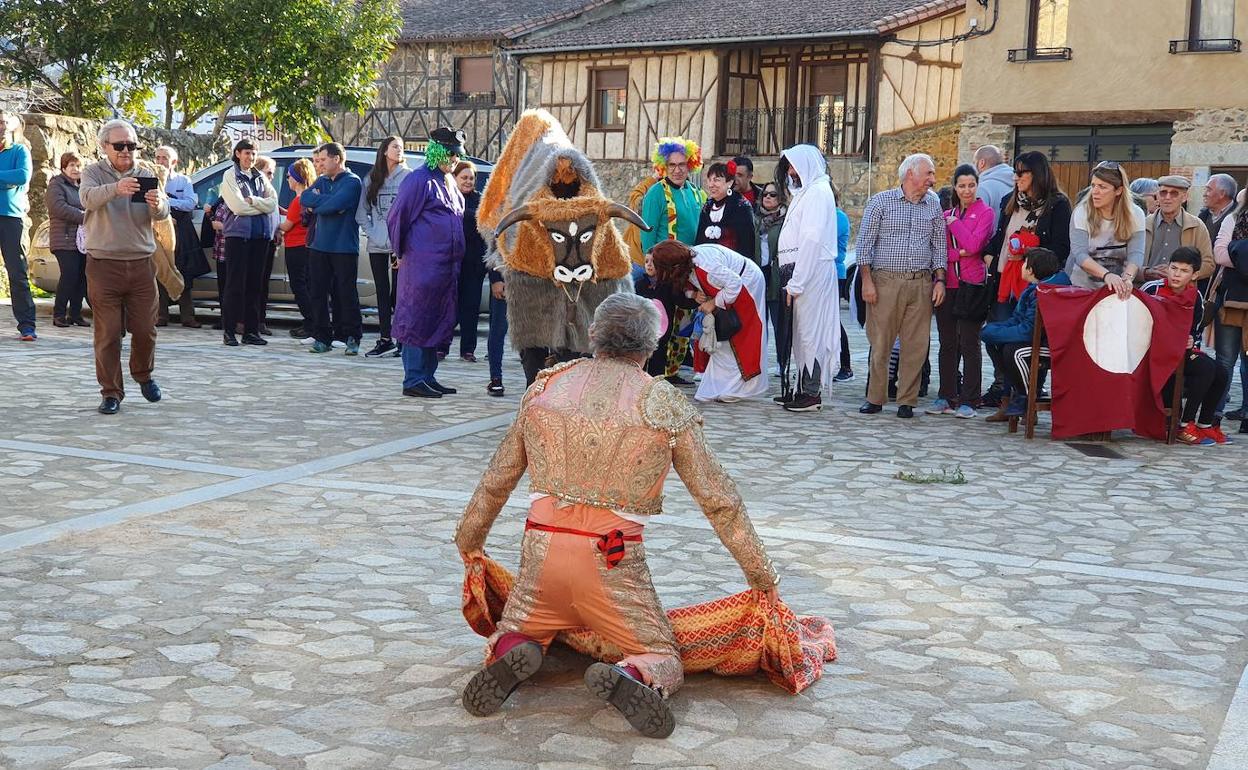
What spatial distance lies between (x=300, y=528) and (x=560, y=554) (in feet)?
7.79

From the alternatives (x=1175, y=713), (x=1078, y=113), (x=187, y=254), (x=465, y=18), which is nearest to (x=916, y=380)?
(x=1175, y=713)

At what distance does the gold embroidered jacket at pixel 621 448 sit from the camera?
4.07 metres

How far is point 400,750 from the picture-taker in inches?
148

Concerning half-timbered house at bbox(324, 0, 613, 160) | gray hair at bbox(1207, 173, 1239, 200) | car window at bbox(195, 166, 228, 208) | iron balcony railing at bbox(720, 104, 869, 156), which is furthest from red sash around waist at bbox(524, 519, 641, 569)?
half-timbered house at bbox(324, 0, 613, 160)

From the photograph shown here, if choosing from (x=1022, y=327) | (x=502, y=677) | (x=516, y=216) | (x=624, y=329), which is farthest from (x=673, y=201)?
(x=502, y=677)

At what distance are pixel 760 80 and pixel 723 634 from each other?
30.6 meters

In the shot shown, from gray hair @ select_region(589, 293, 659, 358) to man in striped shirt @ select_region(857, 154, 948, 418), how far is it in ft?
20.1

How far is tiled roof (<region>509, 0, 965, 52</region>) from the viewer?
31062 mm

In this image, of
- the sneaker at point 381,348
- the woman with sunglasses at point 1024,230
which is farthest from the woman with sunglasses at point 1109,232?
the sneaker at point 381,348

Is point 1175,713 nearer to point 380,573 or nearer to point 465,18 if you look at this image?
point 380,573

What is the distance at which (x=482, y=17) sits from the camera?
3878 cm

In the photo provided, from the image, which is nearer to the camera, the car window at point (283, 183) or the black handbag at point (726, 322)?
the black handbag at point (726, 322)

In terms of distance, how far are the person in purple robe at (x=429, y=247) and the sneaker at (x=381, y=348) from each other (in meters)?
2.71

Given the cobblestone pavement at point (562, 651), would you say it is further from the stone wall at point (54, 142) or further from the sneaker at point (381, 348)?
the stone wall at point (54, 142)
